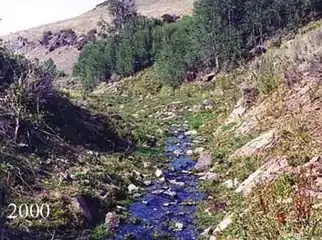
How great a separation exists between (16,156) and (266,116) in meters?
8.88

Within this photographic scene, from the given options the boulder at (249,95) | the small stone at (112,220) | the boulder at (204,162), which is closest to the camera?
the small stone at (112,220)

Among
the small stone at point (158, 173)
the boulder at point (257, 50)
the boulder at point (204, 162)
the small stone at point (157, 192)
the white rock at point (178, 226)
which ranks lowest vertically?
the boulder at point (257, 50)

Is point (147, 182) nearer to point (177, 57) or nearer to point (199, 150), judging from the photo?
point (199, 150)

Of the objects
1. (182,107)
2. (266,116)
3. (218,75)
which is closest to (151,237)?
(266,116)

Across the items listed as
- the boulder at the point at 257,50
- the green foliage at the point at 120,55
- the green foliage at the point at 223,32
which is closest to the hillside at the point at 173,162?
the boulder at the point at 257,50

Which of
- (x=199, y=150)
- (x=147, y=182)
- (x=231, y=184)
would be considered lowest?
(x=199, y=150)

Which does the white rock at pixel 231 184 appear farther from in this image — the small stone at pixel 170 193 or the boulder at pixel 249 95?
the boulder at pixel 249 95

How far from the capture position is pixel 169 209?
1573cm

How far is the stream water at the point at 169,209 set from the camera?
1380 centimetres

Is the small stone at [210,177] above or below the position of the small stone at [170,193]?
below

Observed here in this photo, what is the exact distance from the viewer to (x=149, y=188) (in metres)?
17.8

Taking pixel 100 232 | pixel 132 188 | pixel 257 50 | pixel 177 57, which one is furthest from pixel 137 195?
pixel 177 57

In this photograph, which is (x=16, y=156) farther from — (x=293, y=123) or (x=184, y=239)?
(x=293, y=123)

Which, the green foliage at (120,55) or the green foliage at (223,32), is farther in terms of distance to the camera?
the green foliage at (120,55)
